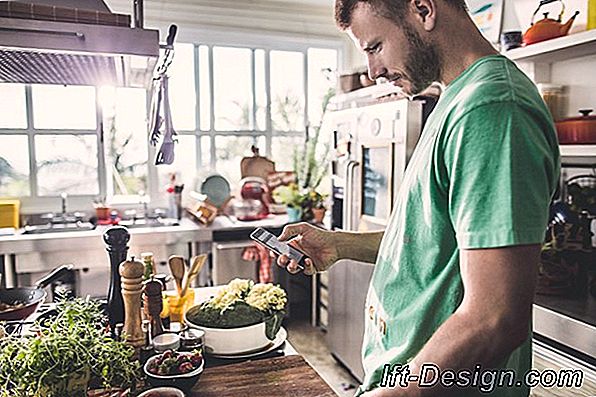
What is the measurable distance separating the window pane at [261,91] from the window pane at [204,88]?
0.40 metres

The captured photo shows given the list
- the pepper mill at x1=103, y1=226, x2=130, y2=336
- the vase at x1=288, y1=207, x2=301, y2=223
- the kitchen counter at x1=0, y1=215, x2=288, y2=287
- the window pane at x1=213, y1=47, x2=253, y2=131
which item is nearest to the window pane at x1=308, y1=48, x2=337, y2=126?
the window pane at x1=213, y1=47, x2=253, y2=131

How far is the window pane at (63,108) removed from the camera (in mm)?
3633

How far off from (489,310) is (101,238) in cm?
283

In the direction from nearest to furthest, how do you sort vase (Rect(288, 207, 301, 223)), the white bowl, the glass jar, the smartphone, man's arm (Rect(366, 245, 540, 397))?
man's arm (Rect(366, 245, 540, 397)) → the smartphone → the white bowl → the glass jar → vase (Rect(288, 207, 301, 223))

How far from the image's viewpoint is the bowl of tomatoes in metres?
1.11

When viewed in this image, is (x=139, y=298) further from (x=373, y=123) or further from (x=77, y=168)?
(x=77, y=168)

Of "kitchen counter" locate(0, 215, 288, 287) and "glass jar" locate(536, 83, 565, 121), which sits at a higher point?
"glass jar" locate(536, 83, 565, 121)

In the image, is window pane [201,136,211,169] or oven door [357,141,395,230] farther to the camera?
window pane [201,136,211,169]

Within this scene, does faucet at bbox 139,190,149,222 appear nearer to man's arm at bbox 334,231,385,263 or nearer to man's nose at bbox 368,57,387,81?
man's arm at bbox 334,231,385,263

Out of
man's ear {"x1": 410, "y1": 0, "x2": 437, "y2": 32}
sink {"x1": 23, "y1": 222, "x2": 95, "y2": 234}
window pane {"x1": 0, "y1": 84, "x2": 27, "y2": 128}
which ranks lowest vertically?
sink {"x1": 23, "y1": 222, "x2": 95, "y2": 234}

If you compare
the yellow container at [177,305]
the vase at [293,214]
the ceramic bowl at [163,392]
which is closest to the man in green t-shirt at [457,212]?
the ceramic bowl at [163,392]

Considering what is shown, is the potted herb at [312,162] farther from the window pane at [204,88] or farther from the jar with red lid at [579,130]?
the jar with red lid at [579,130]

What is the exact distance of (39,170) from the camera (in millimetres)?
3648

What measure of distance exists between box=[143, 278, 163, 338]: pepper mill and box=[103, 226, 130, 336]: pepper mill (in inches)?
3.5
